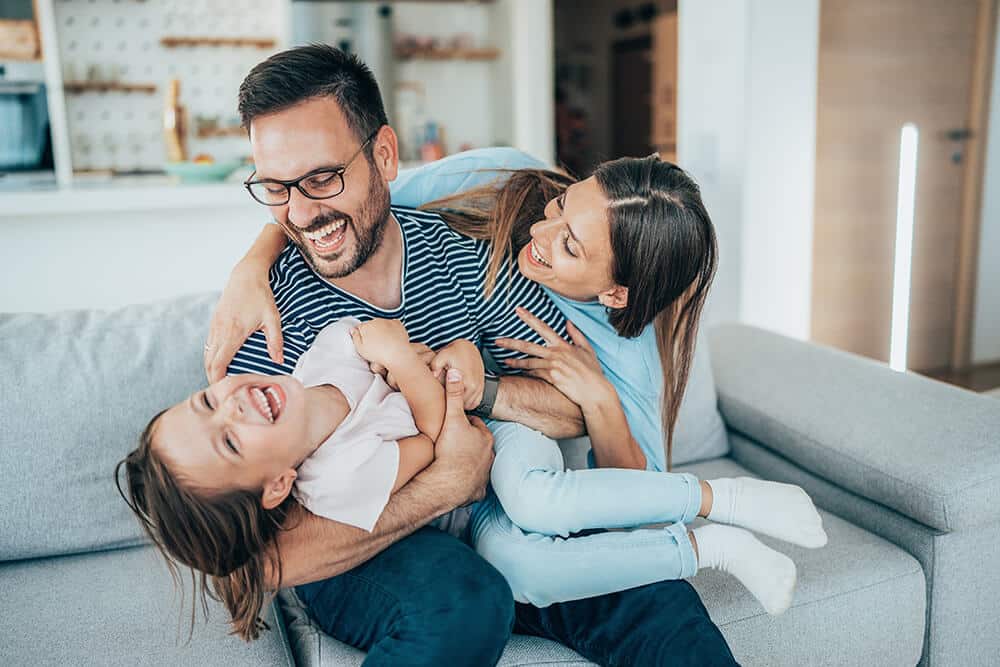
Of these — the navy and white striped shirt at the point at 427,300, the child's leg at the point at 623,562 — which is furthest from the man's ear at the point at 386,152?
the child's leg at the point at 623,562

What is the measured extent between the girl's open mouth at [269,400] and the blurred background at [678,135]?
750 millimetres

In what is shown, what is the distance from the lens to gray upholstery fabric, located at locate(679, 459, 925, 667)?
56.6 inches

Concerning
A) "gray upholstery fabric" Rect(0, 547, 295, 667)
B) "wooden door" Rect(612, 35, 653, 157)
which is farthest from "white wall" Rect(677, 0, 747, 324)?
"wooden door" Rect(612, 35, 653, 157)

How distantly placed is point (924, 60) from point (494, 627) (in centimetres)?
388

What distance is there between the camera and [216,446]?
1.18 metres

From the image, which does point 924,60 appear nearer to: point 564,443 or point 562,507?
point 564,443

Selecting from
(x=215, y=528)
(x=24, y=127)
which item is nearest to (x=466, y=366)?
(x=215, y=528)

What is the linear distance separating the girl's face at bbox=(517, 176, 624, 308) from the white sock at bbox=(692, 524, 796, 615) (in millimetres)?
421

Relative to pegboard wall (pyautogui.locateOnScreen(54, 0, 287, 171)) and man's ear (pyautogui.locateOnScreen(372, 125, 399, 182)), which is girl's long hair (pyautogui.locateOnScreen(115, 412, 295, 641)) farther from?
pegboard wall (pyautogui.locateOnScreen(54, 0, 287, 171))

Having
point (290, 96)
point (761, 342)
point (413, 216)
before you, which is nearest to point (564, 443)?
point (413, 216)

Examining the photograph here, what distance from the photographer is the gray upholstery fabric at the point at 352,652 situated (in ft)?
4.25

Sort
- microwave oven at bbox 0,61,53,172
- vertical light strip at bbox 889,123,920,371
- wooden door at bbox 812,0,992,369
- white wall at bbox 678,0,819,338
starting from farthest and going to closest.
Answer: microwave oven at bbox 0,61,53,172, wooden door at bbox 812,0,992,369, vertical light strip at bbox 889,123,920,371, white wall at bbox 678,0,819,338

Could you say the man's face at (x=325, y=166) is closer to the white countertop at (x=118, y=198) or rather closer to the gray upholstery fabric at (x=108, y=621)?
the gray upholstery fabric at (x=108, y=621)

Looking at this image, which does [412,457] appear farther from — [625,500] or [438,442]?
[625,500]
